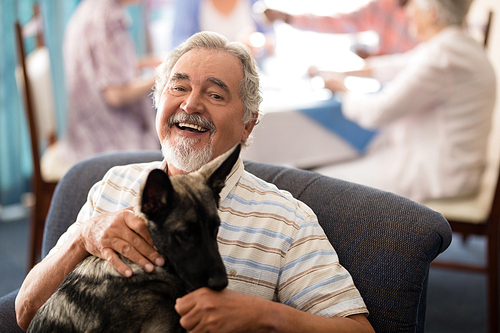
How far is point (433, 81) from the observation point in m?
2.25

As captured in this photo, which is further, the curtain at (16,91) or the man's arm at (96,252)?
the curtain at (16,91)

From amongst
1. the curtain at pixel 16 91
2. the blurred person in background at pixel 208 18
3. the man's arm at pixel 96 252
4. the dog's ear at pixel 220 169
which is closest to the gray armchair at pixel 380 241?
the man's arm at pixel 96 252

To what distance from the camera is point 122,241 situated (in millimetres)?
977

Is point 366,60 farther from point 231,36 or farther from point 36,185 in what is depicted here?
point 36,185

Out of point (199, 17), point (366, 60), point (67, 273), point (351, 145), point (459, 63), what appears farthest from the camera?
point (199, 17)

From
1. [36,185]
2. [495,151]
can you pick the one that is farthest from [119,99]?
[495,151]

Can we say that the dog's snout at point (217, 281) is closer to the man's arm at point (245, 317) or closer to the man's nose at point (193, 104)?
the man's arm at point (245, 317)

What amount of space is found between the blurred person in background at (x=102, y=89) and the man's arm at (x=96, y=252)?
58.5 inches

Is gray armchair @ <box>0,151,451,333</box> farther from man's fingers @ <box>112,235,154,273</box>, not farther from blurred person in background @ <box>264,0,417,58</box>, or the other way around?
blurred person in background @ <box>264,0,417,58</box>

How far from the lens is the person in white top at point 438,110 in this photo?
7.40 feet

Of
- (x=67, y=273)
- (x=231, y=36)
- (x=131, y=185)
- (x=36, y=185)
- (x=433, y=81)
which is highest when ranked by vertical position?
(x=231, y=36)

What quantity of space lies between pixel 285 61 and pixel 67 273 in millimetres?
2681

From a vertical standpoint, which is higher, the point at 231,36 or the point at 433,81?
the point at 231,36

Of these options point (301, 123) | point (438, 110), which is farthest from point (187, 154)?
point (438, 110)
